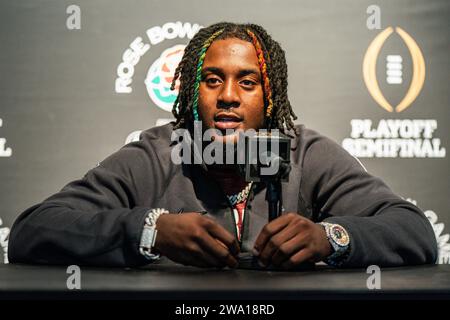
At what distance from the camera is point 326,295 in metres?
0.83

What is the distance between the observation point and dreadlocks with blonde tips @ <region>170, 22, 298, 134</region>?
1584 millimetres

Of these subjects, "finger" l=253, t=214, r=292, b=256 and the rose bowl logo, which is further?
the rose bowl logo

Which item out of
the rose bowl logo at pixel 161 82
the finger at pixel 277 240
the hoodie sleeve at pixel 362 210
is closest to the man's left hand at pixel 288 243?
the finger at pixel 277 240

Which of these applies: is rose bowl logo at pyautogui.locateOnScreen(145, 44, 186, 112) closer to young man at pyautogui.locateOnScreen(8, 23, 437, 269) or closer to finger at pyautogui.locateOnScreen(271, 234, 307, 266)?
young man at pyautogui.locateOnScreen(8, 23, 437, 269)

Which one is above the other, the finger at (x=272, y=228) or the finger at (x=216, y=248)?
the finger at (x=272, y=228)

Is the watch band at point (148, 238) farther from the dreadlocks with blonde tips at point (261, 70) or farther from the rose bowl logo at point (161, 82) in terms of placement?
the rose bowl logo at point (161, 82)

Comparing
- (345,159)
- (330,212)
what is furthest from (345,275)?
(345,159)

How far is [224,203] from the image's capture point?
1513 millimetres

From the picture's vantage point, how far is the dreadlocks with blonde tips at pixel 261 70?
1.58 meters

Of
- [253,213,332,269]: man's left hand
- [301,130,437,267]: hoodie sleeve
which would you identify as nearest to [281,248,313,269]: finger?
[253,213,332,269]: man's left hand

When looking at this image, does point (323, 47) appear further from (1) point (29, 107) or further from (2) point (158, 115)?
(1) point (29, 107)

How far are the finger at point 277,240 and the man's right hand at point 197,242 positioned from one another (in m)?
0.05

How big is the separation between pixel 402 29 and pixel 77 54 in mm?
1088

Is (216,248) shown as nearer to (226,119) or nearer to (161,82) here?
(226,119)
